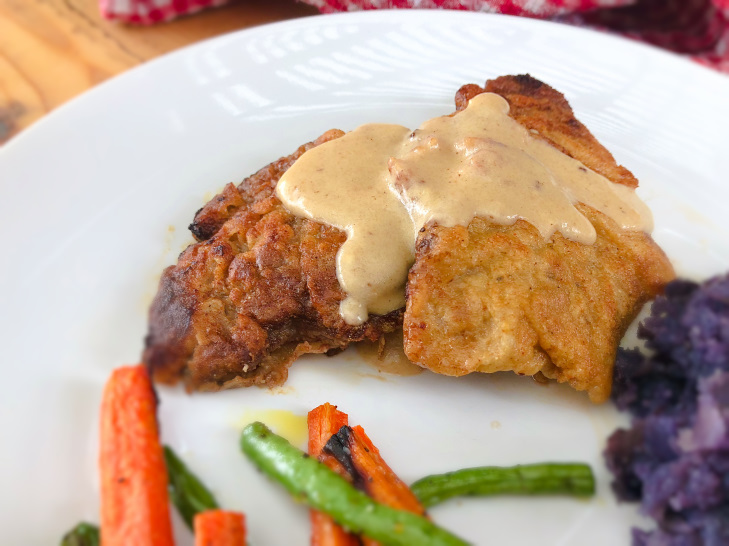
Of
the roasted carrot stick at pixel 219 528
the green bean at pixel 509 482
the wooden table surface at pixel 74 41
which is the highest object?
→ the wooden table surface at pixel 74 41

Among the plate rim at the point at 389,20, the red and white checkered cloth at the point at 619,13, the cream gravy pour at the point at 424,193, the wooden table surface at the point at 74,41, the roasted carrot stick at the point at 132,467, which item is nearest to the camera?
the roasted carrot stick at the point at 132,467

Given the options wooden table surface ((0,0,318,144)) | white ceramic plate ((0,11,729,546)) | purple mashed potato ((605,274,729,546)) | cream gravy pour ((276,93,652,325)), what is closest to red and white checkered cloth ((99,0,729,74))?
wooden table surface ((0,0,318,144))

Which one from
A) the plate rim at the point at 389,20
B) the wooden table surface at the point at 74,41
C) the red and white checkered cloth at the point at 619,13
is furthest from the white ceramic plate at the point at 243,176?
the wooden table surface at the point at 74,41

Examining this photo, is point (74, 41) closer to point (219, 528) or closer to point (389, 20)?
point (389, 20)

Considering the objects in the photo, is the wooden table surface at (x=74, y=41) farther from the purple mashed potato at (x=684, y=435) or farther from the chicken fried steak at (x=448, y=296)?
the purple mashed potato at (x=684, y=435)

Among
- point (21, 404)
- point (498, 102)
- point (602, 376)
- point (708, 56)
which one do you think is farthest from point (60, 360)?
point (708, 56)

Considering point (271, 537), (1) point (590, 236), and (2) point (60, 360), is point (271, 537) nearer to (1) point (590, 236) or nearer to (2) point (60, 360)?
(2) point (60, 360)
